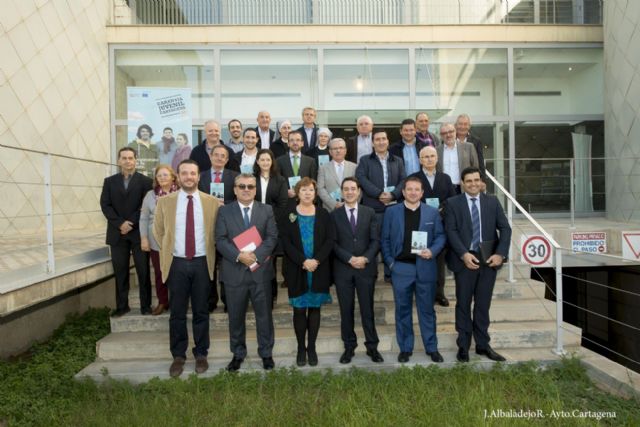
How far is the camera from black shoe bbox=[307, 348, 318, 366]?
14.4 ft

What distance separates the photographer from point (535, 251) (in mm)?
5621

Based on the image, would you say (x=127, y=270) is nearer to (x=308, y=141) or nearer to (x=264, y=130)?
(x=264, y=130)

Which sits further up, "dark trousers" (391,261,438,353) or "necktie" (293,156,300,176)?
"necktie" (293,156,300,176)

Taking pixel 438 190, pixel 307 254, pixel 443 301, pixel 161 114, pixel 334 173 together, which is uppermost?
pixel 161 114

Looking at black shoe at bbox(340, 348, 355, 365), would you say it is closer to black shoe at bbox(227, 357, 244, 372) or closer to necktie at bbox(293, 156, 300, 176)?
black shoe at bbox(227, 357, 244, 372)

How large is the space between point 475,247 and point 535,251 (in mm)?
1661

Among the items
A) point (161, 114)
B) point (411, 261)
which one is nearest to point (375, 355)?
point (411, 261)

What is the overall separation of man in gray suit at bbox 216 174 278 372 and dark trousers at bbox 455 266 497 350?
1.84m

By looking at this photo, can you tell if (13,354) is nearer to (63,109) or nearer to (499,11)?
(63,109)

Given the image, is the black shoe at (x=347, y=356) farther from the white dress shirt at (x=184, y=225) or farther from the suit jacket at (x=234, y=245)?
the white dress shirt at (x=184, y=225)

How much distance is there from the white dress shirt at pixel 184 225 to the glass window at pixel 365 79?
24.3ft

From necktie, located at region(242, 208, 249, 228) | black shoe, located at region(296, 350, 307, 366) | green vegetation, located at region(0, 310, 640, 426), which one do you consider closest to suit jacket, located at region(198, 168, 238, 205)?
necktie, located at region(242, 208, 249, 228)

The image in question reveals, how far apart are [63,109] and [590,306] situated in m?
11.4

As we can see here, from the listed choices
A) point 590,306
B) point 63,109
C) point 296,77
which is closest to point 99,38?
point 63,109
